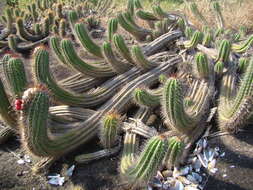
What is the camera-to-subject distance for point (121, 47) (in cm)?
384

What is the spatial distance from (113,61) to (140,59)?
0.33m

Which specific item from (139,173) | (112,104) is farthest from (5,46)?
(139,173)

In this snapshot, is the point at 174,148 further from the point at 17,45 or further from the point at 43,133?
the point at 17,45

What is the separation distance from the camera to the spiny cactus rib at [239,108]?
297 centimetres

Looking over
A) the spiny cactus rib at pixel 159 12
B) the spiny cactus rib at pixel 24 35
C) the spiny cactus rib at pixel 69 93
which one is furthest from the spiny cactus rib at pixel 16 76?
the spiny cactus rib at pixel 24 35

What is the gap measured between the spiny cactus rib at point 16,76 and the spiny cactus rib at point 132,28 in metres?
1.85

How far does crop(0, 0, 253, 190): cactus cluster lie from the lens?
2.77m

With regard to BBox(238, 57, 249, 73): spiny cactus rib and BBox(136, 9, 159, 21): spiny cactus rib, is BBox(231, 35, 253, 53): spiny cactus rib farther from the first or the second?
BBox(136, 9, 159, 21): spiny cactus rib

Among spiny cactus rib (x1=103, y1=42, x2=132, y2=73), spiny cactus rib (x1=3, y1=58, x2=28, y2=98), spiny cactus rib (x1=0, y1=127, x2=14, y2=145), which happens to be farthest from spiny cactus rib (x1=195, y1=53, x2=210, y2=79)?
spiny cactus rib (x1=0, y1=127, x2=14, y2=145)

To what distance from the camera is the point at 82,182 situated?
304 cm

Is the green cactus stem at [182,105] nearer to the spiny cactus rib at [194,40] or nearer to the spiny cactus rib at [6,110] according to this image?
the spiny cactus rib at [194,40]

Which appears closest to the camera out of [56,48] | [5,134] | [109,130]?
[109,130]

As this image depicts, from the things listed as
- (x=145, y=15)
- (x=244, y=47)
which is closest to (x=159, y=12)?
(x=145, y=15)

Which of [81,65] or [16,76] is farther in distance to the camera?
[81,65]
